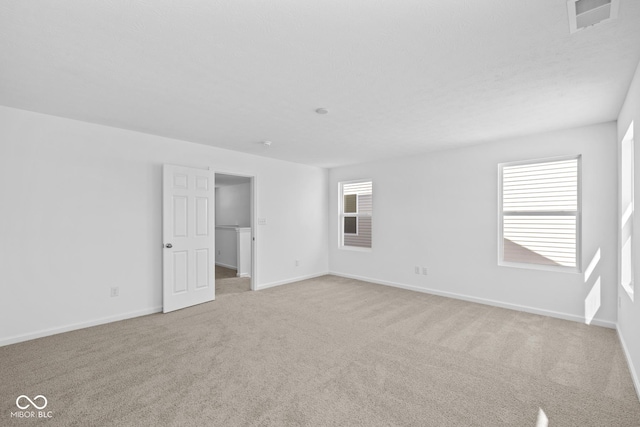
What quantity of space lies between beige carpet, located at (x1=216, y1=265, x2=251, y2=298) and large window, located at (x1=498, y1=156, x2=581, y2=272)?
14.4ft

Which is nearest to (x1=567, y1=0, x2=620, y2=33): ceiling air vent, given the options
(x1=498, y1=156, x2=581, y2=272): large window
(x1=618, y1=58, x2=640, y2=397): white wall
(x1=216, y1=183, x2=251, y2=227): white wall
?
(x1=618, y1=58, x2=640, y2=397): white wall

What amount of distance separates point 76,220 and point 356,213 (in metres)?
4.72

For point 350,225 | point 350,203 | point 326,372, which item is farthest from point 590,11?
point 350,225

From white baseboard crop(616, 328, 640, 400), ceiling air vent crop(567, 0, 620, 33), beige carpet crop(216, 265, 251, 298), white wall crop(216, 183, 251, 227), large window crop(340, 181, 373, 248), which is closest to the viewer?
ceiling air vent crop(567, 0, 620, 33)

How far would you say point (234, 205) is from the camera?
796 centimetres

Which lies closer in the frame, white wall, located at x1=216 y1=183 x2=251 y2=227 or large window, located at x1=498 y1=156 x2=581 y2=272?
large window, located at x1=498 y1=156 x2=581 y2=272

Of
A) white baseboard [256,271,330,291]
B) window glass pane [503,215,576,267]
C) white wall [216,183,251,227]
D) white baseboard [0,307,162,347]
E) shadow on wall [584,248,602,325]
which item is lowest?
white baseboard [256,271,330,291]

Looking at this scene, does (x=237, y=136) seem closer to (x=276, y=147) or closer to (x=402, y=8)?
(x=276, y=147)

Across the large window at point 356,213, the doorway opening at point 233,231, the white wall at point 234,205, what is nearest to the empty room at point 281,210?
the large window at point 356,213

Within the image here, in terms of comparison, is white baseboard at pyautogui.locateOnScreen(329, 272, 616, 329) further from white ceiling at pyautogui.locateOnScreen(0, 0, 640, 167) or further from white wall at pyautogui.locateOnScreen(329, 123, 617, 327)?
white ceiling at pyautogui.locateOnScreen(0, 0, 640, 167)

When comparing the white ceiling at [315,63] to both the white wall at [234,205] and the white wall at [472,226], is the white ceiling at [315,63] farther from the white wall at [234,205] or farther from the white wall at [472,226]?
the white wall at [234,205]

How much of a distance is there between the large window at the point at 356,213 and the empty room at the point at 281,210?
52 centimetres

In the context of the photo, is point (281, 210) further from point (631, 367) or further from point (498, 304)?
point (631, 367)

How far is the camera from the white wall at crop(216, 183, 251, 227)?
757 centimetres
